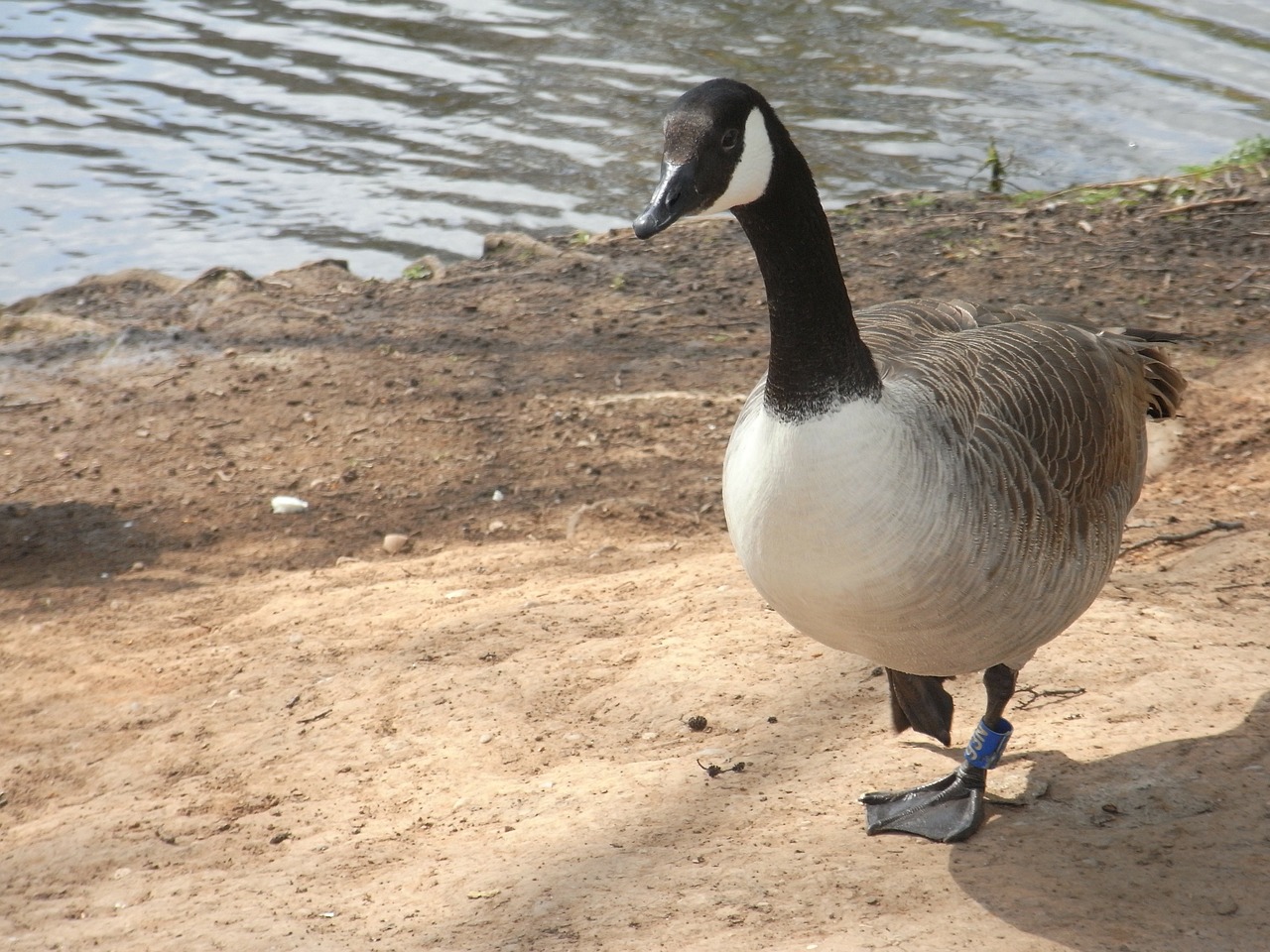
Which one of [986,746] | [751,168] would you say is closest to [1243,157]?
[986,746]

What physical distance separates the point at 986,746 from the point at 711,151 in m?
1.69

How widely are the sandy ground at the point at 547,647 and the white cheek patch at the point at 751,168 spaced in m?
1.59

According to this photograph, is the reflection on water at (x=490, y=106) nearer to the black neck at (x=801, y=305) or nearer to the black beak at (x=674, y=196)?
the black neck at (x=801, y=305)

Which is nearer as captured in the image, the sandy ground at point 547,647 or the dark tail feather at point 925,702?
the sandy ground at point 547,647

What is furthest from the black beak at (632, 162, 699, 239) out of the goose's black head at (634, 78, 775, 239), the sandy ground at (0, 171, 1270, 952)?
the sandy ground at (0, 171, 1270, 952)

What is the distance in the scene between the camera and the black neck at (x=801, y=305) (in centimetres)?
297

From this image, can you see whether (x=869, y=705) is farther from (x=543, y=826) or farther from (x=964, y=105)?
(x=964, y=105)

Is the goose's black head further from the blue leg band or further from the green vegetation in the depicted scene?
the green vegetation

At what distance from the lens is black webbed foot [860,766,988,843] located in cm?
323

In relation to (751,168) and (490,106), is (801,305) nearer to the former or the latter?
(751,168)

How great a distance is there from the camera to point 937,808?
3.30 m

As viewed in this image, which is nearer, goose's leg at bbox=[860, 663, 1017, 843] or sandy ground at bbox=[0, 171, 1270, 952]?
sandy ground at bbox=[0, 171, 1270, 952]

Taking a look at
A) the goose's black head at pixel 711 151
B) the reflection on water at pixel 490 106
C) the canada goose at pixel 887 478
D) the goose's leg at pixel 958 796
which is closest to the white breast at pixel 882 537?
the canada goose at pixel 887 478

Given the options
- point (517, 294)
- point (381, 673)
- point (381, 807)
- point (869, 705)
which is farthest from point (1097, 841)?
point (517, 294)
